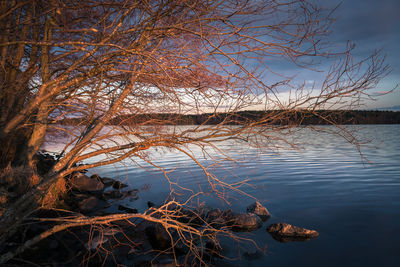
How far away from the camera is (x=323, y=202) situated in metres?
9.76

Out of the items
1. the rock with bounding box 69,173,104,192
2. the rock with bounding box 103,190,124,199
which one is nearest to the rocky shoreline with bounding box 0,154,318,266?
the rock with bounding box 103,190,124,199

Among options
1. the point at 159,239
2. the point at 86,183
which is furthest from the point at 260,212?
the point at 86,183

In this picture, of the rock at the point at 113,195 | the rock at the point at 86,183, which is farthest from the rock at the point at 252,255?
the rock at the point at 86,183

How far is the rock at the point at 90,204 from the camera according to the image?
8734 mm

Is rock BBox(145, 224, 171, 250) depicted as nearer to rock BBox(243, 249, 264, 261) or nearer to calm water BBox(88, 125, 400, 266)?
calm water BBox(88, 125, 400, 266)

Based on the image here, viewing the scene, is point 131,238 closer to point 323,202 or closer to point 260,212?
point 260,212

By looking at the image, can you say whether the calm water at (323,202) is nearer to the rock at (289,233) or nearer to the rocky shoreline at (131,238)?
the rock at (289,233)

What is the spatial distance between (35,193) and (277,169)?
14.3 meters

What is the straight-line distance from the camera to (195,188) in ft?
40.8

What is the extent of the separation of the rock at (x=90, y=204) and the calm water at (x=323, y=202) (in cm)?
111

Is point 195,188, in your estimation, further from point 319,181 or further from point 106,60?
point 106,60

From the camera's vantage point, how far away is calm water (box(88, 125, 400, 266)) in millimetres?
6051

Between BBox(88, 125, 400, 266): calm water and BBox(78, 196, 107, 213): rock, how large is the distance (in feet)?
3.63

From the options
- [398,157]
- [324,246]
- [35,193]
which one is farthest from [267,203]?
[398,157]
